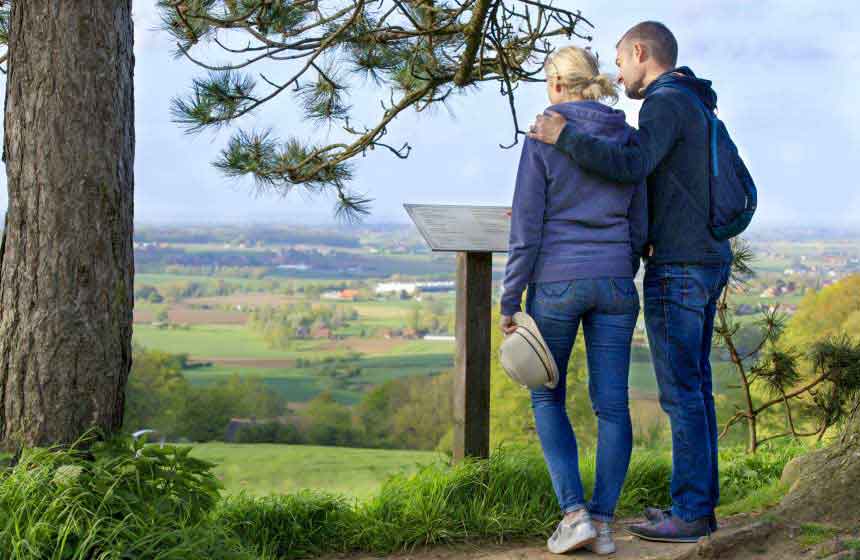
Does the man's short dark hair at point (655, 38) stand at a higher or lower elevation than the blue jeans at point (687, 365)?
higher

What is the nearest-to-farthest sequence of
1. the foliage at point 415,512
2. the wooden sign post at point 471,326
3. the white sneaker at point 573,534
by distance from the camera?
the white sneaker at point 573,534
the foliage at point 415,512
the wooden sign post at point 471,326

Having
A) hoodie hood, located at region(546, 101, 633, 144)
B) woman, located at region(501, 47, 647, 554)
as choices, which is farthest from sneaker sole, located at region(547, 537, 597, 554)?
hoodie hood, located at region(546, 101, 633, 144)

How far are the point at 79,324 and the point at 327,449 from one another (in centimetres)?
1496

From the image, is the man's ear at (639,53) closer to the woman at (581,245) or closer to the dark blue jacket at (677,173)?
the dark blue jacket at (677,173)

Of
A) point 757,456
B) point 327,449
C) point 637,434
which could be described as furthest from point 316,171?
point 327,449

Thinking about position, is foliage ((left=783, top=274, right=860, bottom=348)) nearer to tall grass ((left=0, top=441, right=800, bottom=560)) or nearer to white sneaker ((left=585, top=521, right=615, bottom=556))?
tall grass ((left=0, top=441, right=800, bottom=560))

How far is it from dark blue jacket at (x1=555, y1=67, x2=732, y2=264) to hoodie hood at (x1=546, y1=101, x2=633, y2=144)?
61 mm

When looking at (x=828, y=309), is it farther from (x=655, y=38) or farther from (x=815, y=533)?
(x=655, y=38)

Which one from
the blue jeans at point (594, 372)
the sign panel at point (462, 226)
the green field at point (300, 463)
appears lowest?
the green field at point (300, 463)

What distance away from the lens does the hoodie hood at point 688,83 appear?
2.91 m

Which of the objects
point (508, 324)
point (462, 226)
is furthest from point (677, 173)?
point (462, 226)

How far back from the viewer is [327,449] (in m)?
17.7

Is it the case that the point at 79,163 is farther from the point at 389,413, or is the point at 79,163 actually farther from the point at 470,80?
the point at 389,413

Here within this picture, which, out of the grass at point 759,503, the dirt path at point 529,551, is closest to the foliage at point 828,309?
the grass at point 759,503
